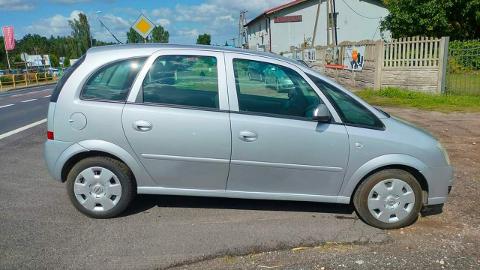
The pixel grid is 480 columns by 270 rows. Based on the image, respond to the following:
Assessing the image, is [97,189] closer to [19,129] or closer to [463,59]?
[19,129]

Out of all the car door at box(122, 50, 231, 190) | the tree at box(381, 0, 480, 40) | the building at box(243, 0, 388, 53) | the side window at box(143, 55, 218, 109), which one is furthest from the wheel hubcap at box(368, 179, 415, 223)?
the building at box(243, 0, 388, 53)

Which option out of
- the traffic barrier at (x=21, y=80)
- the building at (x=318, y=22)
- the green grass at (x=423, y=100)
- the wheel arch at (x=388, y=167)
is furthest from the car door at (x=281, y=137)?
the traffic barrier at (x=21, y=80)

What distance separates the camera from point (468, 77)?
14039 mm

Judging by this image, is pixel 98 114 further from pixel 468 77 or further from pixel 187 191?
pixel 468 77

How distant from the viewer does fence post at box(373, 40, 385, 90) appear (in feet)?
49.7

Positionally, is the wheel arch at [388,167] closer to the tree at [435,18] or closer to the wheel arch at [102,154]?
the wheel arch at [102,154]

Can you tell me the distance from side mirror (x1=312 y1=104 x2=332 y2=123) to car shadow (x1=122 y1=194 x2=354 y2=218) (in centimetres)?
110

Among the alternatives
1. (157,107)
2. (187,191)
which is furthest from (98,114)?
(187,191)

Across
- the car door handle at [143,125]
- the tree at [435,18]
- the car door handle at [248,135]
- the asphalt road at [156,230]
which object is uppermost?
the tree at [435,18]

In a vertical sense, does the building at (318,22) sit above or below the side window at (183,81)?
above

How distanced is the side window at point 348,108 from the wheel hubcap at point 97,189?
215 centimetres

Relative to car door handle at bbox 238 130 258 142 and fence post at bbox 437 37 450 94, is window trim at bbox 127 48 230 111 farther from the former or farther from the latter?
fence post at bbox 437 37 450 94

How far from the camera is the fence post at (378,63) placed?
1515 cm

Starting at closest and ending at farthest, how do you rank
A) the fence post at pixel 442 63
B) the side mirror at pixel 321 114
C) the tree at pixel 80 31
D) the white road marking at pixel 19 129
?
the side mirror at pixel 321 114
the white road marking at pixel 19 129
the fence post at pixel 442 63
the tree at pixel 80 31
